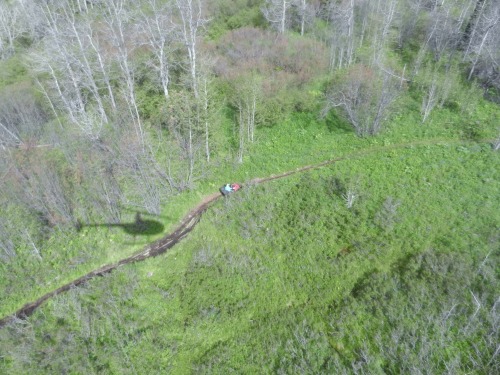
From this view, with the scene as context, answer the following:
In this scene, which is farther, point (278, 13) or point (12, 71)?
point (12, 71)

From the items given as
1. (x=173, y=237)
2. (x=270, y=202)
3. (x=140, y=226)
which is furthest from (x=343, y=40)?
(x=140, y=226)

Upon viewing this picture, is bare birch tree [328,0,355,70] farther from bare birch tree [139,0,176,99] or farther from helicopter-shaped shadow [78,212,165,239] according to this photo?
helicopter-shaped shadow [78,212,165,239]

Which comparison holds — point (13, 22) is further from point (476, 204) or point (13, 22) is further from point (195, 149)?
point (476, 204)

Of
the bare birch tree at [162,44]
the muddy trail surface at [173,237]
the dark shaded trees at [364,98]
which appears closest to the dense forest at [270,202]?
the dark shaded trees at [364,98]

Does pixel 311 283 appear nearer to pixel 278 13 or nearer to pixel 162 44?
pixel 162 44

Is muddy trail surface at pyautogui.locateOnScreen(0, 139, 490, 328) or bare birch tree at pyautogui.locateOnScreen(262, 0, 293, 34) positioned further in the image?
bare birch tree at pyautogui.locateOnScreen(262, 0, 293, 34)

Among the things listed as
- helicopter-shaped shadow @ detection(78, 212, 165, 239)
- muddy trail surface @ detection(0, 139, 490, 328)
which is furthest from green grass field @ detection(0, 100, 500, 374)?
helicopter-shaped shadow @ detection(78, 212, 165, 239)

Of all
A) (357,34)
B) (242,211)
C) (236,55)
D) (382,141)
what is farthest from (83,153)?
(357,34)

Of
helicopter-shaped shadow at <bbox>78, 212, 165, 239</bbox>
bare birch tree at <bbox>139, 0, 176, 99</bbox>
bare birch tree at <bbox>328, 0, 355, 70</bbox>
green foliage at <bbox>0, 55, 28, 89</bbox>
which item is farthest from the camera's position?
green foliage at <bbox>0, 55, 28, 89</bbox>
